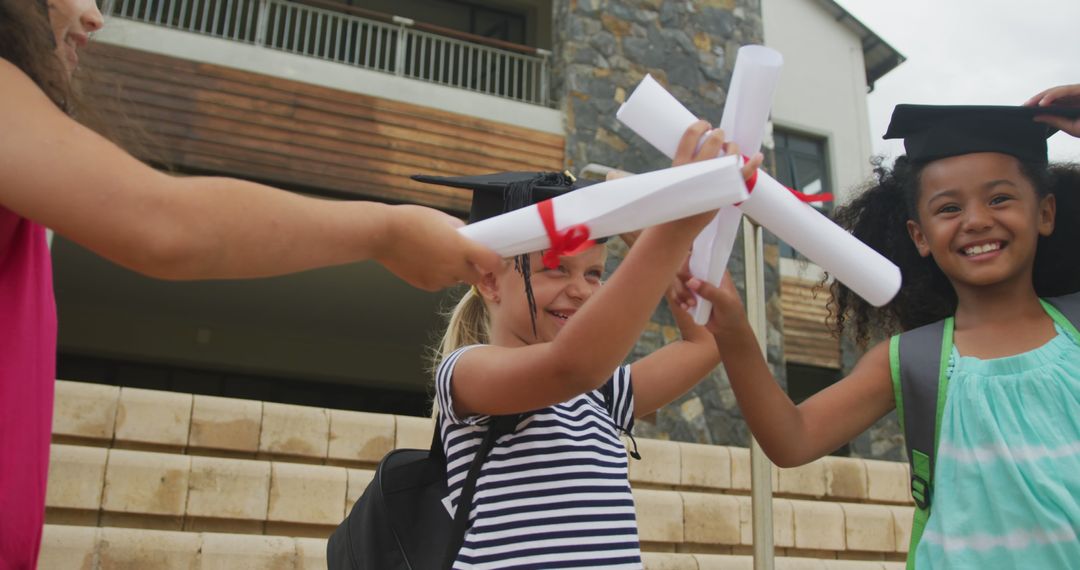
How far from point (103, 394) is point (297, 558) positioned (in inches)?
51.7

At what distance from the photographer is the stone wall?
8.23m

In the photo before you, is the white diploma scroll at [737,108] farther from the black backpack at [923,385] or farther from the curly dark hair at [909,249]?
the curly dark hair at [909,249]

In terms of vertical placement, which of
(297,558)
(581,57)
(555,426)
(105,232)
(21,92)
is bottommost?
(297,558)

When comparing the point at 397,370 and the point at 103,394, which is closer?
the point at 103,394

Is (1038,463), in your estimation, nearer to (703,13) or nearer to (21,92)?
(21,92)

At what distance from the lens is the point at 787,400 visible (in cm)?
183

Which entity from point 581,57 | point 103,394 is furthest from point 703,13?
point 103,394

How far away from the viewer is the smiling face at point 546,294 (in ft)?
5.76

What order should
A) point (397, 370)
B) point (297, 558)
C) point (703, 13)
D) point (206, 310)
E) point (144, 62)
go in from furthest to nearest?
point (397, 370) < point (206, 310) < point (703, 13) < point (144, 62) < point (297, 558)

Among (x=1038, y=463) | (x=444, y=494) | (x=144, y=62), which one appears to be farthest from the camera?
(x=144, y=62)

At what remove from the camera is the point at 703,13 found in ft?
31.0

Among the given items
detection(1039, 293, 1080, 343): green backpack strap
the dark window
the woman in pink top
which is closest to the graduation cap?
the woman in pink top

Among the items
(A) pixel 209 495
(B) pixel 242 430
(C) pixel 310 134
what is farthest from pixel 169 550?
(C) pixel 310 134

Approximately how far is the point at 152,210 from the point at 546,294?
927 mm
